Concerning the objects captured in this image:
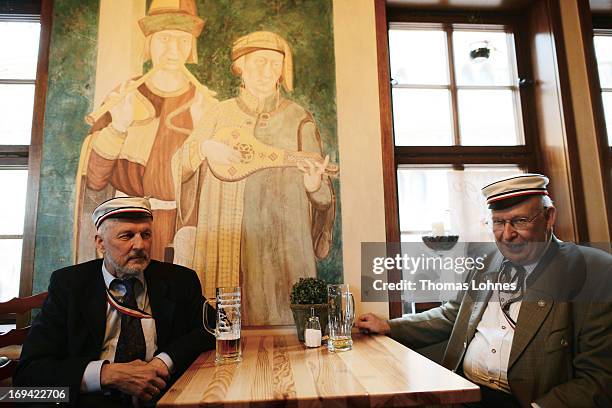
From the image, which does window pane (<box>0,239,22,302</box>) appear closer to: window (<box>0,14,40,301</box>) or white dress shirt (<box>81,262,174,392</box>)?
window (<box>0,14,40,301</box>)

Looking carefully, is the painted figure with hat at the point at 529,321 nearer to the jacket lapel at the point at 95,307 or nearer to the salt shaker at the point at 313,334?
the salt shaker at the point at 313,334

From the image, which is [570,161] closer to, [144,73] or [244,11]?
[244,11]

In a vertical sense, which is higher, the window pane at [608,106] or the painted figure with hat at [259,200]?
the window pane at [608,106]

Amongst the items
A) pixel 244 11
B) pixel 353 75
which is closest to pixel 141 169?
pixel 244 11

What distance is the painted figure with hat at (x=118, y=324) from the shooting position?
1595mm

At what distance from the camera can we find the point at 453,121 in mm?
2750

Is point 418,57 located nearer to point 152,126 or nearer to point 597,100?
point 597,100

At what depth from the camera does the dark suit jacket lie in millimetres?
1604

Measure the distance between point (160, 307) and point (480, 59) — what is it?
2.51m

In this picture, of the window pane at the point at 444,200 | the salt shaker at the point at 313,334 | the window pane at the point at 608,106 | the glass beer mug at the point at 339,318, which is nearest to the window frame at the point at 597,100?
the window pane at the point at 608,106

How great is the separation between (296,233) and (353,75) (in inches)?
40.0

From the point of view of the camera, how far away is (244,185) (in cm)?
238

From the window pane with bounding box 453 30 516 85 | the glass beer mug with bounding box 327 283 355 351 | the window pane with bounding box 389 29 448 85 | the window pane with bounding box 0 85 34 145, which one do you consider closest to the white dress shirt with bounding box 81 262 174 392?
the glass beer mug with bounding box 327 283 355 351

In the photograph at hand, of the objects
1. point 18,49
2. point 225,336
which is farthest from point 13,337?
point 18,49
